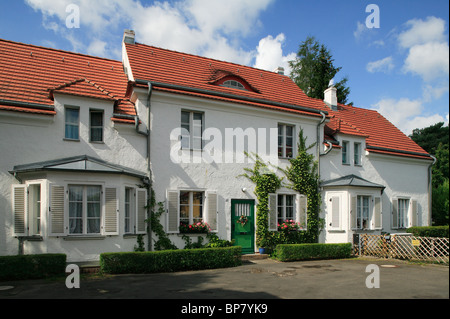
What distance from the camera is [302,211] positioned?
17.8 meters

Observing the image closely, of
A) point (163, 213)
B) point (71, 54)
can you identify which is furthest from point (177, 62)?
point (163, 213)

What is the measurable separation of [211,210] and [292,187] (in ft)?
14.7

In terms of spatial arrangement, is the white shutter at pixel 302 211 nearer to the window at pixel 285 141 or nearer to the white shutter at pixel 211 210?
the window at pixel 285 141

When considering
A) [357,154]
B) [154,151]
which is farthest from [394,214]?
[154,151]

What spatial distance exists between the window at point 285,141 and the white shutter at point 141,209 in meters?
6.99

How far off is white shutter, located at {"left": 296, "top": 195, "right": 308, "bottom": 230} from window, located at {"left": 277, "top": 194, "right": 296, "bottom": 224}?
0.86 ft

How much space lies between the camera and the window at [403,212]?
71.6 ft

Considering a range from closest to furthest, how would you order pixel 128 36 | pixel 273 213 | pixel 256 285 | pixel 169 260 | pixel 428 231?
pixel 256 285
pixel 169 260
pixel 273 213
pixel 128 36
pixel 428 231

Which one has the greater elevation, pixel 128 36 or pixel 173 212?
pixel 128 36

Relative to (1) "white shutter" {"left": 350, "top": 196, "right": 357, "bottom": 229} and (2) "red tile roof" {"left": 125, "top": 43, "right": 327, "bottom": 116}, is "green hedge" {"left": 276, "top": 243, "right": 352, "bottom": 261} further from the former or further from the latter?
(2) "red tile roof" {"left": 125, "top": 43, "right": 327, "bottom": 116}

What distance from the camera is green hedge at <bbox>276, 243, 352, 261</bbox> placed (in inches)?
611

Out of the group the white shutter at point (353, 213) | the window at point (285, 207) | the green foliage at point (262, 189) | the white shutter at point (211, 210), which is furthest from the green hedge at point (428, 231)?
the white shutter at point (211, 210)

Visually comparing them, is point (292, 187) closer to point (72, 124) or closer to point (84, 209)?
point (84, 209)

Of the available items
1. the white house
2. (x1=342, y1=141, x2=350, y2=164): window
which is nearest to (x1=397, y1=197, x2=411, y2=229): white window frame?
the white house
